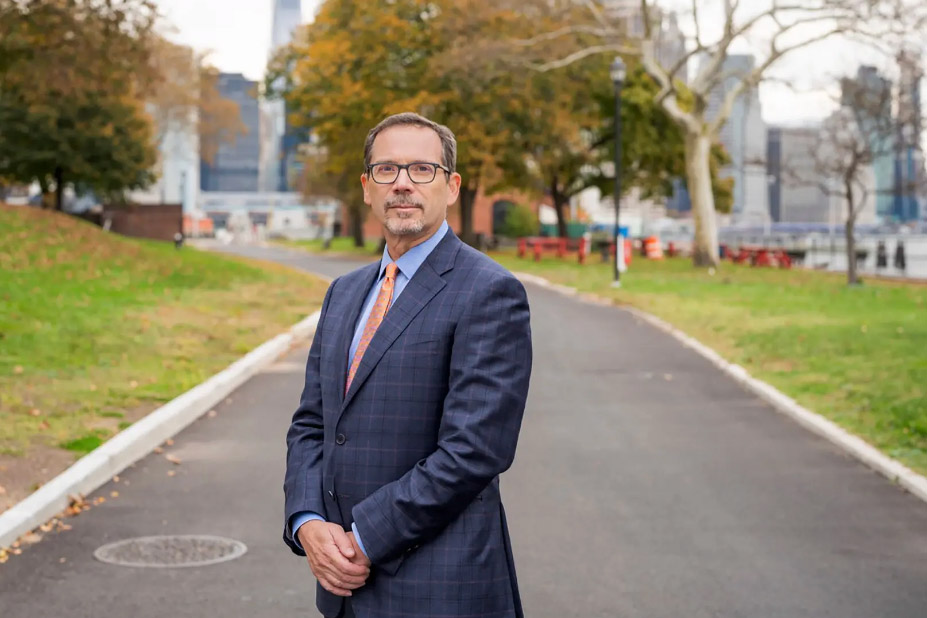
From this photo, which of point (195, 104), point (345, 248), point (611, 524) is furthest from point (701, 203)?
point (195, 104)

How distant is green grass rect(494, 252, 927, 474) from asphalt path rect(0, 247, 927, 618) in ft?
2.50

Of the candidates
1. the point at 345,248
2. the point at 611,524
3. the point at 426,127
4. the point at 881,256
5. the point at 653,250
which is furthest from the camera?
the point at 345,248

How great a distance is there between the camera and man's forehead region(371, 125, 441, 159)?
3.30 metres

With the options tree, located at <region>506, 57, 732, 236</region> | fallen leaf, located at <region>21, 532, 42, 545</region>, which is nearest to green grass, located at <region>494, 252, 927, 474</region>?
fallen leaf, located at <region>21, 532, 42, 545</region>

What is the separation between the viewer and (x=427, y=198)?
3.30 meters

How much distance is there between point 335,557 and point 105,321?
1614 cm

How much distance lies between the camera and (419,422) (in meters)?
3.18

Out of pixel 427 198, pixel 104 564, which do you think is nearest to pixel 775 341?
pixel 104 564

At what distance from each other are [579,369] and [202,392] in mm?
5254

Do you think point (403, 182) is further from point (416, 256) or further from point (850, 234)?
point (850, 234)

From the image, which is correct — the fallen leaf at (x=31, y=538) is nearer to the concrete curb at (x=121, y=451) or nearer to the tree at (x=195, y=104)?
A: the concrete curb at (x=121, y=451)

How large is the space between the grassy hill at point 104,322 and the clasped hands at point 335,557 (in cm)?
667

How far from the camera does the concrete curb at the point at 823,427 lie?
936 centimetres

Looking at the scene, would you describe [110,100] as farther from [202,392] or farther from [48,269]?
[202,392]
